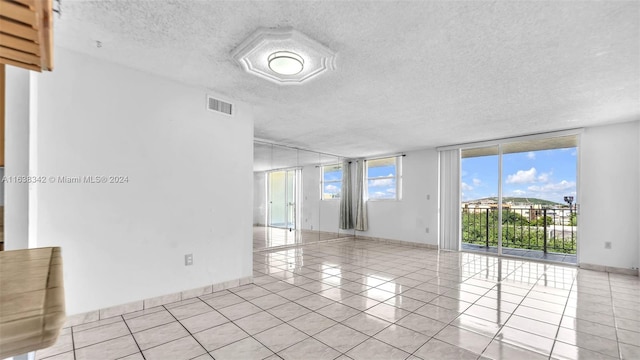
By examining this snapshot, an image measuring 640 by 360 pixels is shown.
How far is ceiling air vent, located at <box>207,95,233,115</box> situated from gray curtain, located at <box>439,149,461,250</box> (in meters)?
4.97

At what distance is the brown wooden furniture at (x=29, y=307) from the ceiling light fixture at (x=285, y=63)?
6.78ft

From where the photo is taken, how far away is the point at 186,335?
2221 mm

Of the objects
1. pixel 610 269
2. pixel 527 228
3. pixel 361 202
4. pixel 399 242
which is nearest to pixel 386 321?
pixel 610 269

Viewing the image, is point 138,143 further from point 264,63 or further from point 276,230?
point 276,230

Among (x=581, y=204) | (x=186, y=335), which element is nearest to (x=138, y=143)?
(x=186, y=335)

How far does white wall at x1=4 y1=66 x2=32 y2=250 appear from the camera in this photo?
5.28 feet

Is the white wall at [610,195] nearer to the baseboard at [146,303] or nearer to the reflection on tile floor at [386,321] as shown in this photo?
the reflection on tile floor at [386,321]

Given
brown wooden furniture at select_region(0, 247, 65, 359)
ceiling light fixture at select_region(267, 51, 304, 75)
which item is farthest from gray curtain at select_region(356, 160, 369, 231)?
brown wooden furniture at select_region(0, 247, 65, 359)

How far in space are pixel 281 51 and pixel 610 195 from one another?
5.57 m

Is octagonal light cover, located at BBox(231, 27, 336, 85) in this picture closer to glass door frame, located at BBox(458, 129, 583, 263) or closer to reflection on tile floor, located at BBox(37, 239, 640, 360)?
reflection on tile floor, located at BBox(37, 239, 640, 360)

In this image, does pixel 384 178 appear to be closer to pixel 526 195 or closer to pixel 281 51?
pixel 526 195

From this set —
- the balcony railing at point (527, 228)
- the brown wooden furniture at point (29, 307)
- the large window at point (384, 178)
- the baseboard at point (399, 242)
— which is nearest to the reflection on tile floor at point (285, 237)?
the baseboard at point (399, 242)

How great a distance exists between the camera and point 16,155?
169cm

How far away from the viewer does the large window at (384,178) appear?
23.6ft
